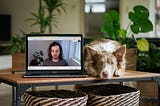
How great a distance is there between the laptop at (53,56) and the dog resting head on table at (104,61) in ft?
0.19

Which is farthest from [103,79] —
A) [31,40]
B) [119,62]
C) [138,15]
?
[138,15]

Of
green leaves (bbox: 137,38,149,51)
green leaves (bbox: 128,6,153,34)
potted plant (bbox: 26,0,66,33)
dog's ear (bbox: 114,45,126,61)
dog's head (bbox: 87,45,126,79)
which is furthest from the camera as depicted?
potted plant (bbox: 26,0,66,33)

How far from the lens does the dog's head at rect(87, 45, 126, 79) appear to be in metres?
2.06

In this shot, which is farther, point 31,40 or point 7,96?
point 7,96

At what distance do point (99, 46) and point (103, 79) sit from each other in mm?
293

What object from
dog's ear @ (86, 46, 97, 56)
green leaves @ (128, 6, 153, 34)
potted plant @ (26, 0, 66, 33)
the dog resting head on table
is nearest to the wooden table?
the dog resting head on table

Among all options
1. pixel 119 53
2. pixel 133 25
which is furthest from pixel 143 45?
pixel 119 53

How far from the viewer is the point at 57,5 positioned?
6.80 m

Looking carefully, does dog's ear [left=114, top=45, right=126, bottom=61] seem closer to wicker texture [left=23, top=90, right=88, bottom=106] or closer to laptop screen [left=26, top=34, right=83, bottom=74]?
laptop screen [left=26, top=34, right=83, bottom=74]

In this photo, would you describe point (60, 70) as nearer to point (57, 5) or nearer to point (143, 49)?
point (143, 49)

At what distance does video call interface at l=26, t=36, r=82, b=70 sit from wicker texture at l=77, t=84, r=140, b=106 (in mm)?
247

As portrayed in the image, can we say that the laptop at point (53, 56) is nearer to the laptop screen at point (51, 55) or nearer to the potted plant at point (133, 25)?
the laptop screen at point (51, 55)

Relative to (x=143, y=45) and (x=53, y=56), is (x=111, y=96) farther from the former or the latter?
(x=143, y=45)

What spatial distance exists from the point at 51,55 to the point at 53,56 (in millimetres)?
15
